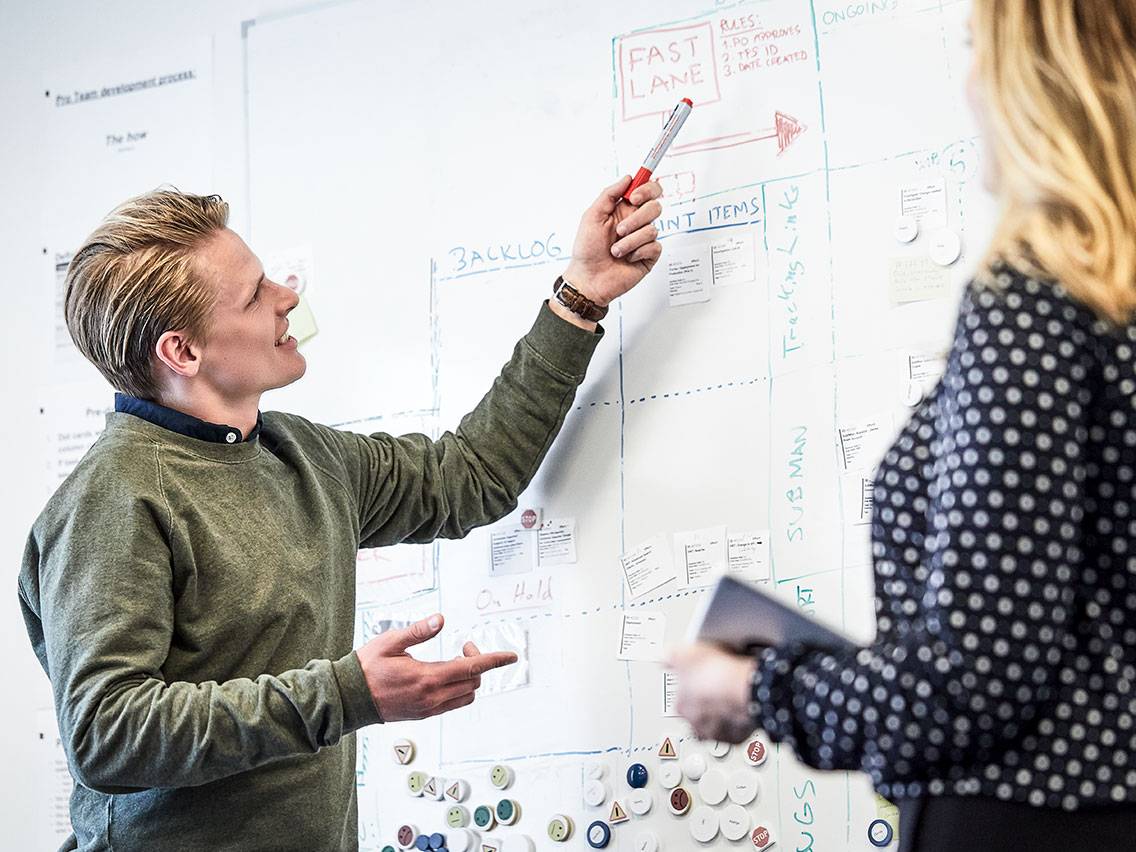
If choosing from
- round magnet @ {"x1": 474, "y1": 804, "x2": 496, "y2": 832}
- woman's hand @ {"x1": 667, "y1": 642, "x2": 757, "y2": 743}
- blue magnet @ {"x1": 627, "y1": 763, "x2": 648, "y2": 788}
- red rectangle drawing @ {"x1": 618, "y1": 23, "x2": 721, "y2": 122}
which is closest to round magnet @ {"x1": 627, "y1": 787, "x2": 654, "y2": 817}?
blue magnet @ {"x1": 627, "y1": 763, "x2": 648, "y2": 788}

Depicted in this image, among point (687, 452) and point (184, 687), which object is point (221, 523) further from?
point (687, 452)

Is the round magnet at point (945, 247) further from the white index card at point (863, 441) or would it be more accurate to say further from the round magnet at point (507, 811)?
the round magnet at point (507, 811)

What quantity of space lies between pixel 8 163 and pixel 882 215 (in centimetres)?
172

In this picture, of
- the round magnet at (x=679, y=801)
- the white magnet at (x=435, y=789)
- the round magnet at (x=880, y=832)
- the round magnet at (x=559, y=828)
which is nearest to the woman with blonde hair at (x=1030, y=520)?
the round magnet at (x=880, y=832)

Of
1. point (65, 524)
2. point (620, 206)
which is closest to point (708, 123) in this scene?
point (620, 206)

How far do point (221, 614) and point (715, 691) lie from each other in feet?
2.42

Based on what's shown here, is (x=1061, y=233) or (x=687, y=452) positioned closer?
(x=1061, y=233)

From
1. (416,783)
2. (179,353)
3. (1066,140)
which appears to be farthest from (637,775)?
(1066,140)

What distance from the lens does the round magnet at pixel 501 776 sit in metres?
1.77

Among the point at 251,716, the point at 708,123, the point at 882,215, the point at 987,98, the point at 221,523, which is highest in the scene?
the point at 708,123

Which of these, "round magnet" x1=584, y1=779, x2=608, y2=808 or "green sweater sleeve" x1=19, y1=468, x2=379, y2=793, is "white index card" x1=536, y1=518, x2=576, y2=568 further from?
"green sweater sleeve" x1=19, y1=468, x2=379, y2=793

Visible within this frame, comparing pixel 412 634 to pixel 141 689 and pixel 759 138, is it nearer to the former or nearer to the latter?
pixel 141 689

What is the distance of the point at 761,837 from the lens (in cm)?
158

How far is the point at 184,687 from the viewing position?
136cm
